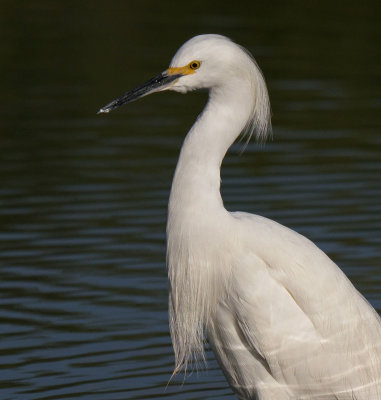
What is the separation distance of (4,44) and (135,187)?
21.3ft

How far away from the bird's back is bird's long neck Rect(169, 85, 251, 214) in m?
0.25

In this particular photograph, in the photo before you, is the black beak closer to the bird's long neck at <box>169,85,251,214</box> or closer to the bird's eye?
the bird's eye

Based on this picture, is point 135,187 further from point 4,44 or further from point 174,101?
point 4,44

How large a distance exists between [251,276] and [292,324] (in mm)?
318

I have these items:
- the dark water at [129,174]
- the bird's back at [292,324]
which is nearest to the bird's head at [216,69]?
the bird's back at [292,324]

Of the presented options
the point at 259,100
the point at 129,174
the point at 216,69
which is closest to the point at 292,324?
the point at 259,100

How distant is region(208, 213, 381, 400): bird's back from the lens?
6.19 meters

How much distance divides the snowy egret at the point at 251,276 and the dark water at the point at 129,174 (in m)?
1.17

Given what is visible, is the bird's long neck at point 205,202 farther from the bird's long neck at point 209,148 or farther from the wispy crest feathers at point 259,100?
the wispy crest feathers at point 259,100

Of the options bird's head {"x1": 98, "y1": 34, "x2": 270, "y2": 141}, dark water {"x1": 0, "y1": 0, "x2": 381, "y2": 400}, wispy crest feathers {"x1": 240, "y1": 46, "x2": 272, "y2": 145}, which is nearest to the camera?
bird's head {"x1": 98, "y1": 34, "x2": 270, "y2": 141}

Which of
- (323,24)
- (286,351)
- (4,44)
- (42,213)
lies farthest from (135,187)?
(323,24)

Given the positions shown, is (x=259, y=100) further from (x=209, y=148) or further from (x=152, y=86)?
(x=152, y=86)

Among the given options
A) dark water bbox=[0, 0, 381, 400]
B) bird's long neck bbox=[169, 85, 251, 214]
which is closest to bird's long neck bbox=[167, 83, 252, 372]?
bird's long neck bbox=[169, 85, 251, 214]

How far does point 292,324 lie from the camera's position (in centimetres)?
618
